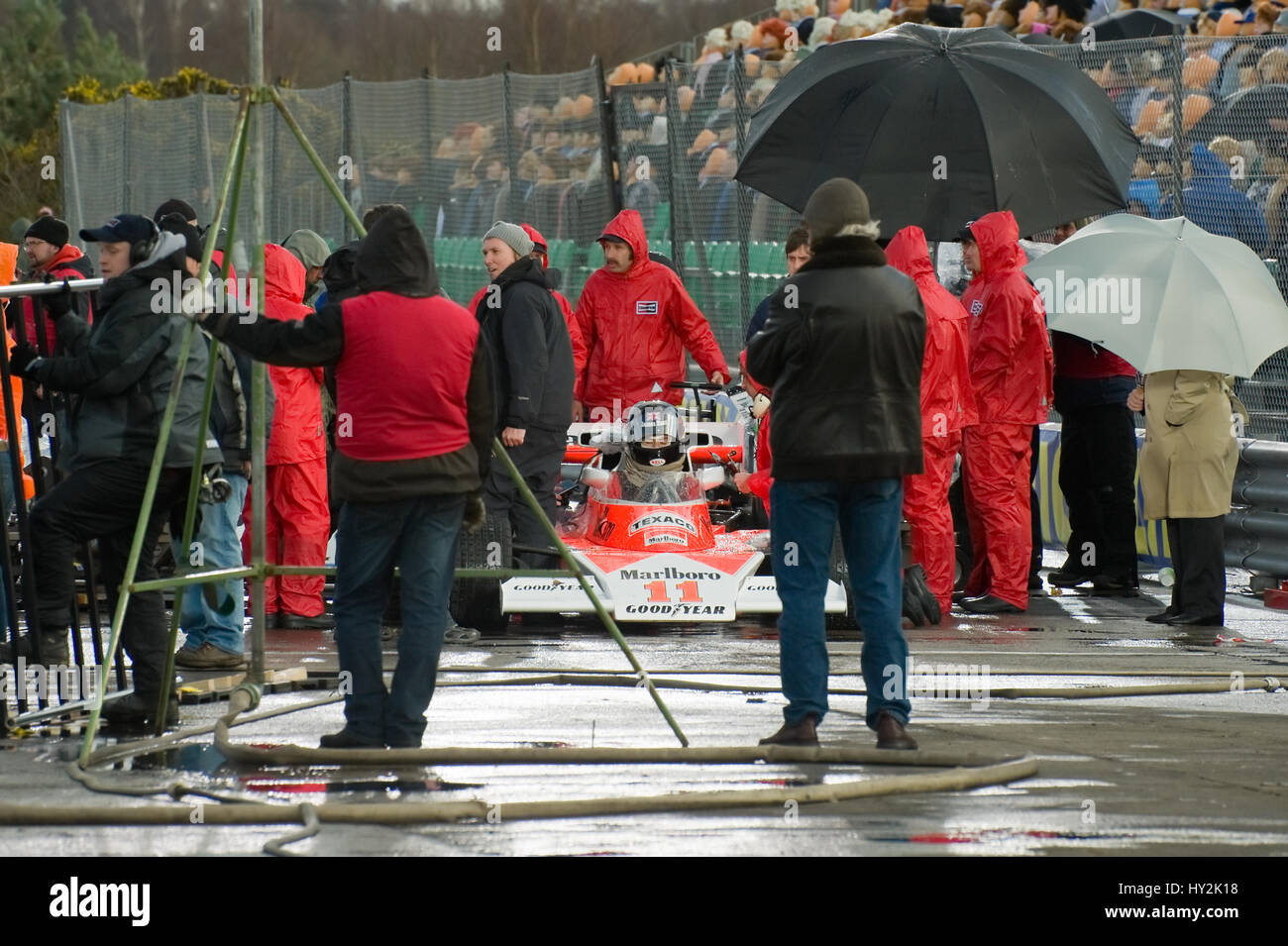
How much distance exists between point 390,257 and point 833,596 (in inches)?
167

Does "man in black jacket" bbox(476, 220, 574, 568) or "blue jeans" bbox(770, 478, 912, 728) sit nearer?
"blue jeans" bbox(770, 478, 912, 728)

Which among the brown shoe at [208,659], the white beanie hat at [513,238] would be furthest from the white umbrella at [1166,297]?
the brown shoe at [208,659]

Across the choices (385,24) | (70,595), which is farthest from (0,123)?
(70,595)

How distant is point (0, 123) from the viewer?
41.2 meters

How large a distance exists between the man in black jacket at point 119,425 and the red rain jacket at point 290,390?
2.64 m

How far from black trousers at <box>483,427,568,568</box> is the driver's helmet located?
17.7 inches

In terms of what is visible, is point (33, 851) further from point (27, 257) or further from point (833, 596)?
point (27, 257)

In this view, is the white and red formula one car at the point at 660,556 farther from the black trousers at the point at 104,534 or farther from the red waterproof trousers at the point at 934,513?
the black trousers at the point at 104,534

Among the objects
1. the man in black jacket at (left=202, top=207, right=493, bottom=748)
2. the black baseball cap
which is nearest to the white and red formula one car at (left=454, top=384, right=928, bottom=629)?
the man in black jacket at (left=202, top=207, right=493, bottom=748)

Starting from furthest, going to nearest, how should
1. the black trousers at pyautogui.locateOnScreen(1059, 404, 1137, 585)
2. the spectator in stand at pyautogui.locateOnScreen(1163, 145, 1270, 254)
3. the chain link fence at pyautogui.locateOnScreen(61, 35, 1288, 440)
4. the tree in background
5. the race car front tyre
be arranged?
the tree in background, the chain link fence at pyautogui.locateOnScreen(61, 35, 1288, 440), the spectator in stand at pyautogui.locateOnScreen(1163, 145, 1270, 254), the black trousers at pyautogui.locateOnScreen(1059, 404, 1137, 585), the race car front tyre

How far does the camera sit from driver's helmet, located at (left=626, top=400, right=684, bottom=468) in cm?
1111

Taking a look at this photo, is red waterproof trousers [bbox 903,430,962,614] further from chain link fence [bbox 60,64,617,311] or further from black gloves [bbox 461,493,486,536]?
chain link fence [bbox 60,64,617,311]

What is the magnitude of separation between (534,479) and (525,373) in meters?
0.71

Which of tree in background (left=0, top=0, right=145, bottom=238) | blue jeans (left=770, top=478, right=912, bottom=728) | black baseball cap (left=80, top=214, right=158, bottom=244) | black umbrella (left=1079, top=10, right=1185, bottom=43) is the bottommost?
blue jeans (left=770, top=478, right=912, bottom=728)
